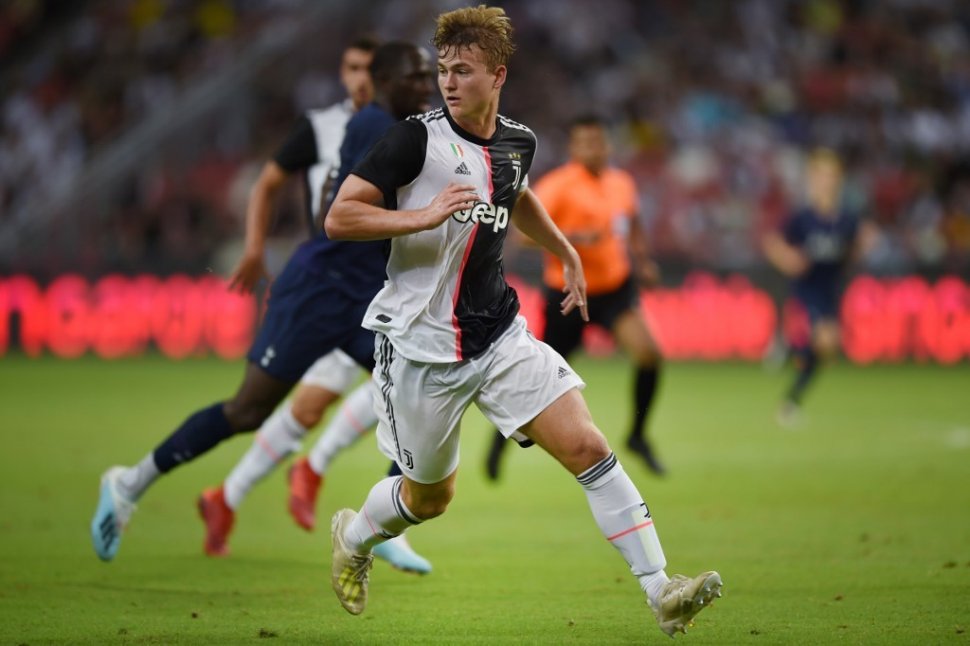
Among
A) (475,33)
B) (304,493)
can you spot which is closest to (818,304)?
(304,493)

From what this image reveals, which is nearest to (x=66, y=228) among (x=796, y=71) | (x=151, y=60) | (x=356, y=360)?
(x=151, y=60)

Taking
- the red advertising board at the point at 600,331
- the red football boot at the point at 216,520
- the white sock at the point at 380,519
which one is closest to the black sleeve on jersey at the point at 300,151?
the red football boot at the point at 216,520

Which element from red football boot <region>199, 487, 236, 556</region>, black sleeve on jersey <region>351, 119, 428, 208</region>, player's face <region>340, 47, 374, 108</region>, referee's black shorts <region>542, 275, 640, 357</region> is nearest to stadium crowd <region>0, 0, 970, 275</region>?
referee's black shorts <region>542, 275, 640, 357</region>

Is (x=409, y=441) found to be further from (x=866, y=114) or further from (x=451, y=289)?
(x=866, y=114)

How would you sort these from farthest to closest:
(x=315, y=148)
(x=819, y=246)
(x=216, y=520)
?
(x=819, y=246), (x=216, y=520), (x=315, y=148)

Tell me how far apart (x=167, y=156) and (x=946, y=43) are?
13.7m

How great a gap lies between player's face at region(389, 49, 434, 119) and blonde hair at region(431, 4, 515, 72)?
1.46 metres

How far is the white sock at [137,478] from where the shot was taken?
7.26 m

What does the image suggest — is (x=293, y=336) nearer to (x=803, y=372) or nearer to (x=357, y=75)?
(x=357, y=75)

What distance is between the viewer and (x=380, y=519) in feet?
19.2

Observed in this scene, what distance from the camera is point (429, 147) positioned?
540 cm

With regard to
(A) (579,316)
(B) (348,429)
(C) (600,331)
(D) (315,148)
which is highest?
(D) (315,148)

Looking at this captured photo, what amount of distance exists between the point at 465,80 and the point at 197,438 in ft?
9.08

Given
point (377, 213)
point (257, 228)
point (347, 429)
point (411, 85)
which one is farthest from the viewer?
point (347, 429)
